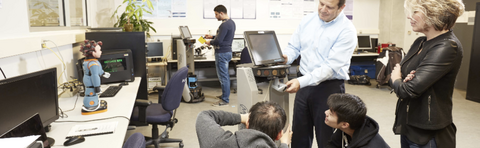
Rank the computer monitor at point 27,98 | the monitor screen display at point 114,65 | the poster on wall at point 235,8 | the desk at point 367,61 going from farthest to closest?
the desk at point 367,61 < the poster on wall at point 235,8 < the monitor screen display at point 114,65 < the computer monitor at point 27,98

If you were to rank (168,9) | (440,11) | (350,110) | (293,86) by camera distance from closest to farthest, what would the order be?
(440,11) < (350,110) < (293,86) < (168,9)

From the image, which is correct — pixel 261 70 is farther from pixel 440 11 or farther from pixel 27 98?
pixel 27 98

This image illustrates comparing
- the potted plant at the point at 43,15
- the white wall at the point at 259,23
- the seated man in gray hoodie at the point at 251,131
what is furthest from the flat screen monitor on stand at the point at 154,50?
the seated man in gray hoodie at the point at 251,131

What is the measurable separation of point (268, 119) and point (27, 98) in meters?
1.10

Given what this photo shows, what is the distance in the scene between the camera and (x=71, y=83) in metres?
2.52

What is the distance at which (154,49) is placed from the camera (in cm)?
525

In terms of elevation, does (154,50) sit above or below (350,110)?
above

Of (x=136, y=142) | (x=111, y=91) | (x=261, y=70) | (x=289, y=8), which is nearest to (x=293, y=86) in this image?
(x=261, y=70)

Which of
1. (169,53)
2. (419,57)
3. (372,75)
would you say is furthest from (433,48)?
(372,75)

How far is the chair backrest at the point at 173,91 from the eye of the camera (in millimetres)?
2568

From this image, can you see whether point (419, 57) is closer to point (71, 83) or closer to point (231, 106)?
point (71, 83)

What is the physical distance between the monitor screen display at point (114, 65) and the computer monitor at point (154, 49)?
2.23 m

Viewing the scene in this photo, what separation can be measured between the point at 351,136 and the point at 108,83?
88.0 inches

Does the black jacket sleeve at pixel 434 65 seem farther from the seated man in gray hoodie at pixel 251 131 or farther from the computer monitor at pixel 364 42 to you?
the computer monitor at pixel 364 42
